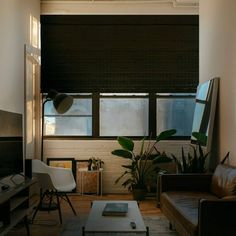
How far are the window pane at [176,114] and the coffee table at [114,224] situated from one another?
3.27 metres

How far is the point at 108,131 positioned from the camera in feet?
22.7

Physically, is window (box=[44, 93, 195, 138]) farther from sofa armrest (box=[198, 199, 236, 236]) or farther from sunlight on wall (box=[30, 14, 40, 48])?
sofa armrest (box=[198, 199, 236, 236])

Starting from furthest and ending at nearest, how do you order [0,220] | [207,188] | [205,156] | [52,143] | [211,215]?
[52,143]
[205,156]
[207,188]
[0,220]
[211,215]

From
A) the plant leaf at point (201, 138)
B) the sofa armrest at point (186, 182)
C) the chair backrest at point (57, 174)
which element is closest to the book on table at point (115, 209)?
the sofa armrest at point (186, 182)

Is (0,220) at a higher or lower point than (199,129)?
lower

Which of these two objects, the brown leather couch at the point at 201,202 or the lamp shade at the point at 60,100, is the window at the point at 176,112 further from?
the brown leather couch at the point at 201,202

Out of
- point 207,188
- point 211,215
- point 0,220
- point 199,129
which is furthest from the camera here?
point 199,129

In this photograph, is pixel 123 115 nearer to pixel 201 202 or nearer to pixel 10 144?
pixel 10 144

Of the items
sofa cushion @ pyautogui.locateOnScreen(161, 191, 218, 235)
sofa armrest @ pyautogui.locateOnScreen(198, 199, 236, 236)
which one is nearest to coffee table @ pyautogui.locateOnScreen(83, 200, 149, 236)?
sofa cushion @ pyautogui.locateOnScreen(161, 191, 218, 235)

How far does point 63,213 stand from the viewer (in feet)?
16.8

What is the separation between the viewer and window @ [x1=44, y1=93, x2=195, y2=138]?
6.88 meters

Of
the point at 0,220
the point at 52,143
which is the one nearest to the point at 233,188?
the point at 0,220

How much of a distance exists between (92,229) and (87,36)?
14.7 feet

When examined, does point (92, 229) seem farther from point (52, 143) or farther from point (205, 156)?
point (52, 143)
